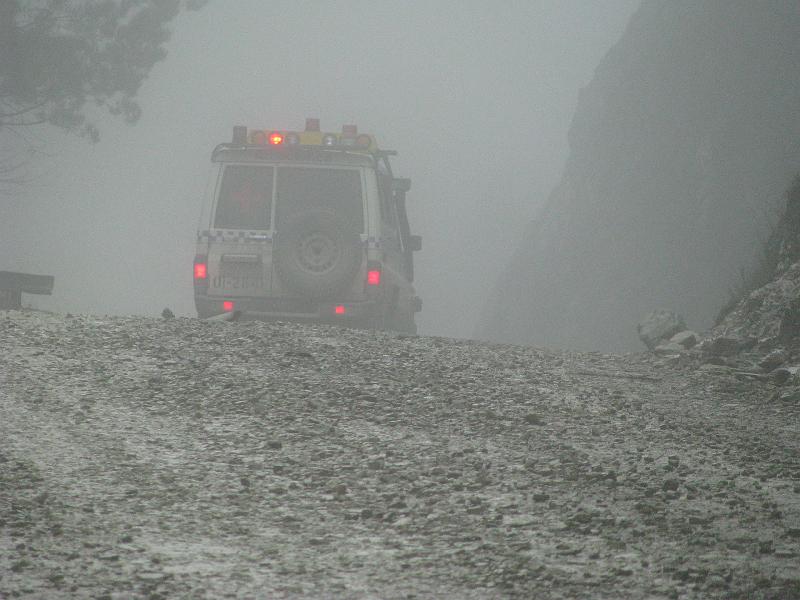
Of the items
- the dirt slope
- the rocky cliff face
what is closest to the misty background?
the dirt slope

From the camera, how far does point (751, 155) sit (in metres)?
31.8

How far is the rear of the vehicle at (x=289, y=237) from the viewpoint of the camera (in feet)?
36.7

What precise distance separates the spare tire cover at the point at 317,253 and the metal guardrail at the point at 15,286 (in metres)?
3.87

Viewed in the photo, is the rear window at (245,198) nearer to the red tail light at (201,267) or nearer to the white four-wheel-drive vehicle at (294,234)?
the white four-wheel-drive vehicle at (294,234)

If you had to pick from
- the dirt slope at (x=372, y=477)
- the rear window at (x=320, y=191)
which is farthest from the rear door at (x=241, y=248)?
the dirt slope at (x=372, y=477)

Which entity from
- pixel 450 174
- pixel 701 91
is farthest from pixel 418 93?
pixel 701 91

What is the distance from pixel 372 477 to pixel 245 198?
300 inches

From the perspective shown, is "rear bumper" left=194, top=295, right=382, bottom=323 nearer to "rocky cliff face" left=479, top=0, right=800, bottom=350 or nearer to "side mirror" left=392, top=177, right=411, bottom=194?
"side mirror" left=392, top=177, right=411, bottom=194

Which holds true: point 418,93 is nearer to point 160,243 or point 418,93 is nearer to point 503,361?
point 160,243

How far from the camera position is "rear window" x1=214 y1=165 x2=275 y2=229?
11.9 m

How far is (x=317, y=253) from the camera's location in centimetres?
1120

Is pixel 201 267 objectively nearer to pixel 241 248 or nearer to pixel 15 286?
pixel 241 248

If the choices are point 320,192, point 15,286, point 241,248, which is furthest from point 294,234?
point 15,286

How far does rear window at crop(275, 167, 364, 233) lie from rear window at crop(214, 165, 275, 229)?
0.16 m
